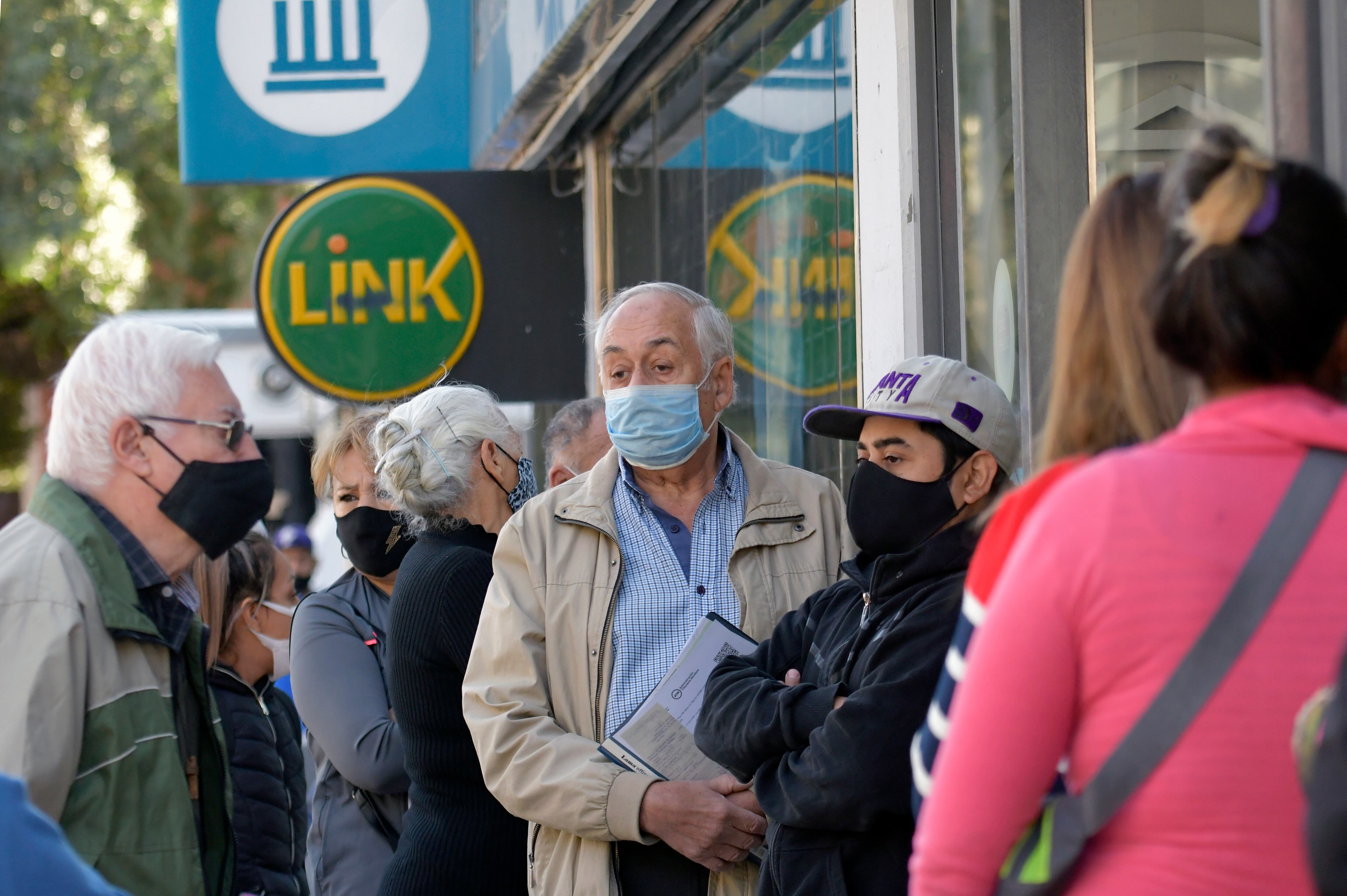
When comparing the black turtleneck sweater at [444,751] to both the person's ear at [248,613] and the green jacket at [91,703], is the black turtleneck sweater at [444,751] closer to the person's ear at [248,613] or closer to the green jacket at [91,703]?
the green jacket at [91,703]

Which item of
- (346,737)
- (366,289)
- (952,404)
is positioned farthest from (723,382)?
(366,289)

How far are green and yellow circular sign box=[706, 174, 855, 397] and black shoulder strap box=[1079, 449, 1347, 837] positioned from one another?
2.87m

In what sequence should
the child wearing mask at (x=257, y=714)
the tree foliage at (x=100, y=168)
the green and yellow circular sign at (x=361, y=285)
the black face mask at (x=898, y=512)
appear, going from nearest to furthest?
the black face mask at (x=898, y=512)
the child wearing mask at (x=257, y=714)
the green and yellow circular sign at (x=361, y=285)
the tree foliage at (x=100, y=168)

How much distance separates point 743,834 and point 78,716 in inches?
49.1

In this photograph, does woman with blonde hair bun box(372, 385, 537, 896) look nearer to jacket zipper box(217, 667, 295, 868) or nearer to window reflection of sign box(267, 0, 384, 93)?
jacket zipper box(217, 667, 295, 868)

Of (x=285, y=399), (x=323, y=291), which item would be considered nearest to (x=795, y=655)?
(x=323, y=291)

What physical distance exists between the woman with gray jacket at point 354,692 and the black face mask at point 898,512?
137 cm

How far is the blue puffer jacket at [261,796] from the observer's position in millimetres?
3922

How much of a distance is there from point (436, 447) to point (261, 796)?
109 cm

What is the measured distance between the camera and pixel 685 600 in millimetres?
3322

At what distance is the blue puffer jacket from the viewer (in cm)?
392

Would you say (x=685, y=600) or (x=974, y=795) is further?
(x=685, y=600)

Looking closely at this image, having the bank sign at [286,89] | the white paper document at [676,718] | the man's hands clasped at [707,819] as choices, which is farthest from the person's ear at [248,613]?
the bank sign at [286,89]

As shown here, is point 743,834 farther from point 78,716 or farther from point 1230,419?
point 1230,419
